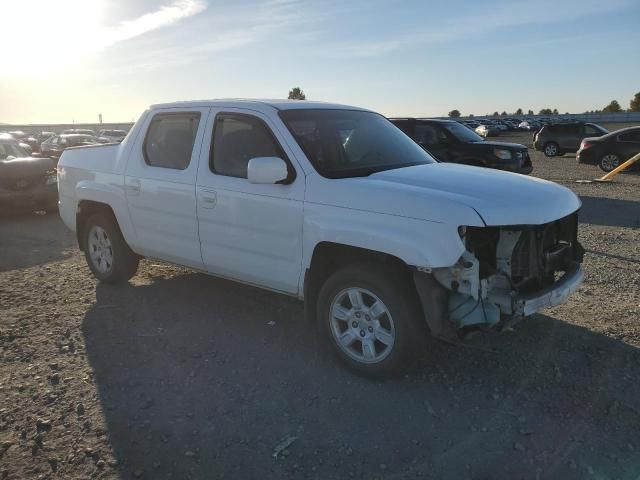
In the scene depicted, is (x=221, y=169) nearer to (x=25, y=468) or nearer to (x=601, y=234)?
(x=25, y=468)

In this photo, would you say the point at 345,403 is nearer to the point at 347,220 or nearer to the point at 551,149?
the point at 347,220

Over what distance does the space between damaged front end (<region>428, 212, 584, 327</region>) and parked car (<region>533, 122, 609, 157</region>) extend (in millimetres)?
23292

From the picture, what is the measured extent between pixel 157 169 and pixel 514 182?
3207 mm

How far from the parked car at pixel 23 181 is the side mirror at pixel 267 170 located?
8.33m

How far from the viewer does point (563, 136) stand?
25250 millimetres

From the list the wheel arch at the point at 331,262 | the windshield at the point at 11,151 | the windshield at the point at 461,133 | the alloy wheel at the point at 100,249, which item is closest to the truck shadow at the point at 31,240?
the windshield at the point at 11,151

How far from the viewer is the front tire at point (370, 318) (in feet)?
12.3

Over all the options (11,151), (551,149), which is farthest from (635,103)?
(11,151)

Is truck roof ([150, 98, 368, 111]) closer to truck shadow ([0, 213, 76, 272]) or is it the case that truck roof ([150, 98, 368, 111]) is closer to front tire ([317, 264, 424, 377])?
front tire ([317, 264, 424, 377])

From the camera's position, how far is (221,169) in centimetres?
482

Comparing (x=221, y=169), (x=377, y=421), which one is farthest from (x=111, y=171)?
(x=377, y=421)

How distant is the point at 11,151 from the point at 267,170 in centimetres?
945

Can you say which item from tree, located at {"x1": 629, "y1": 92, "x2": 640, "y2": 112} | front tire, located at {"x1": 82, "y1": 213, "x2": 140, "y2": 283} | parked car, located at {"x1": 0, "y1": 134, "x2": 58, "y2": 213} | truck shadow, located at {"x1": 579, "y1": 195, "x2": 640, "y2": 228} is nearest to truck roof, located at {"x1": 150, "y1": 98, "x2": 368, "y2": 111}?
front tire, located at {"x1": 82, "y1": 213, "x2": 140, "y2": 283}

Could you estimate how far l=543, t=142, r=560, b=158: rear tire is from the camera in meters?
25.6
